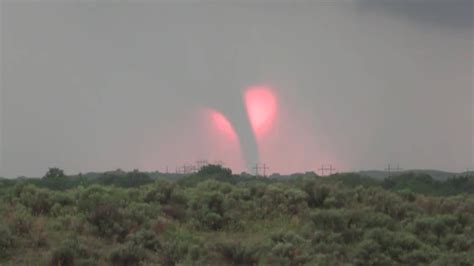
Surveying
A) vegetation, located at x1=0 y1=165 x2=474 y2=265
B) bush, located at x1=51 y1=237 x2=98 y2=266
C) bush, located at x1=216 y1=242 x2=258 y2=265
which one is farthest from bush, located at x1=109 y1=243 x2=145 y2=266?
bush, located at x1=216 y1=242 x2=258 y2=265

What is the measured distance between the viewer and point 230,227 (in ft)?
53.8

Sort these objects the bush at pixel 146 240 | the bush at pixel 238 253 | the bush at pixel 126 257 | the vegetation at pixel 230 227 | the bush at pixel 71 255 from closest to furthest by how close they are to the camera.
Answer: the bush at pixel 71 255 < the bush at pixel 126 257 < the vegetation at pixel 230 227 < the bush at pixel 238 253 < the bush at pixel 146 240

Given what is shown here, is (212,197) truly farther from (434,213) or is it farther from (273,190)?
(434,213)

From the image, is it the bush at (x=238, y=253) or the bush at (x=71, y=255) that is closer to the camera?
the bush at (x=71, y=255)

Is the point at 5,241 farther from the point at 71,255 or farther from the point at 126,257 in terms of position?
the point at 126,257

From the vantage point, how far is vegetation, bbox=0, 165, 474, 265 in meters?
13.4

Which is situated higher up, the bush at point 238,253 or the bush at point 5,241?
the bush at point 5,241

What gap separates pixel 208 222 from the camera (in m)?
16.4

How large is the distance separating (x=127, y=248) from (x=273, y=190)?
737 cm

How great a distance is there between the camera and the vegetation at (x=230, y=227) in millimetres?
13419

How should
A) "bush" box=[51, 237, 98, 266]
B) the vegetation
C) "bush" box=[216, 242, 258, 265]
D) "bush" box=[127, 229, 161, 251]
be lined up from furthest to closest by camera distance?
"bush" box=[127, 229, 161, 251] < "bush" box=[216, 242, 258, 265] < the vegetation < "bush" box=[51, 237, 98, 266]

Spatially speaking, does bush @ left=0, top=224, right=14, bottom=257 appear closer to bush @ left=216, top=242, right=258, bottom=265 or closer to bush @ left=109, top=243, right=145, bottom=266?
bush @ left=109, top=243, right=145, bottom=266

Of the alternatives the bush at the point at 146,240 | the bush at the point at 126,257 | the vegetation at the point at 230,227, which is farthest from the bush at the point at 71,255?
the bush at the point at 146,240

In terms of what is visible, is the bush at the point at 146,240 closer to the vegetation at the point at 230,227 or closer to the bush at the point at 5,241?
the vegetation at the point at 230,227
